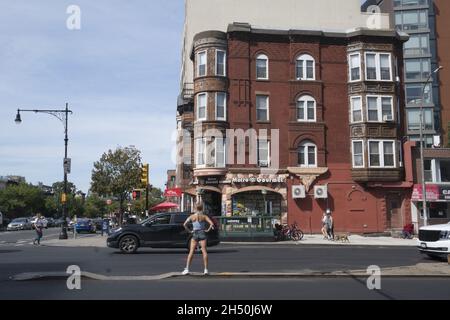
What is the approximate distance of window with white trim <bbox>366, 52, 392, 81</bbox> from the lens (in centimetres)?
3650

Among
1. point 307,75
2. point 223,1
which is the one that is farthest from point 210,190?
point 223,1

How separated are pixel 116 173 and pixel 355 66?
79.1ft

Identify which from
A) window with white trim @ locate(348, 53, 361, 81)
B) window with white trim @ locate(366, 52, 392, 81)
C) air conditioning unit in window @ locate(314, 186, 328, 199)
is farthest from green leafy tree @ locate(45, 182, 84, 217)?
window with white trim @ locate(366, 52, 392, 81)

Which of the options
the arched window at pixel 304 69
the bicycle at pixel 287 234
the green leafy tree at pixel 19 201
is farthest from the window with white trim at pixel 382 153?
the green leafy tree at pixel 19 201

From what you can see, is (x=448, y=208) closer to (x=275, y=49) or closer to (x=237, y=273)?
(x=275, y=49)

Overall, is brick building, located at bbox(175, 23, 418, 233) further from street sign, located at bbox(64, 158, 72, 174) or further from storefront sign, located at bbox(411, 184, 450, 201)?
street sign, located at bbox(64, 158, 72, 174)

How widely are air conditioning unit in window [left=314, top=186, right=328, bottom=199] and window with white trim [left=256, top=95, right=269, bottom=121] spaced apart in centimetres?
635

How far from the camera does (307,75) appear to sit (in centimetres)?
3666

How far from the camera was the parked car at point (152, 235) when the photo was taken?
19.4 meters

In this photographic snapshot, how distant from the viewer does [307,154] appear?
3581 cm

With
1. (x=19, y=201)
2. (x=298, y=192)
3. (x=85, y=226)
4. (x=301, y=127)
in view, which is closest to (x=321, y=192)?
(x=298, y=192)

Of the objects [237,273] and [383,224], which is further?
[383,224]

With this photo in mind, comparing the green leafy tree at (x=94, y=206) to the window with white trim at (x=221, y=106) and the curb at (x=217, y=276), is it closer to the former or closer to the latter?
the window with white trim at (x=221, y=106)

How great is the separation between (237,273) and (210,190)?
2300 centimetres
